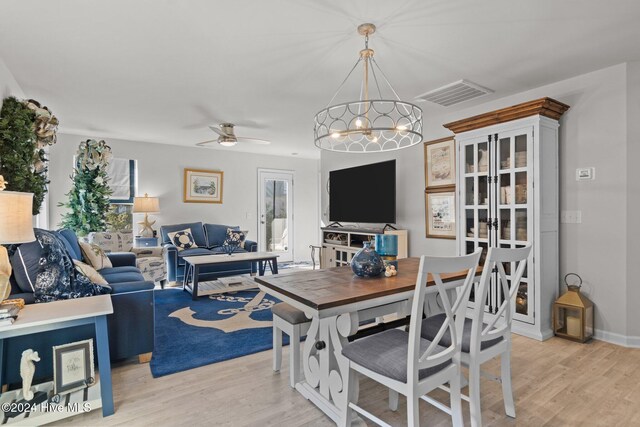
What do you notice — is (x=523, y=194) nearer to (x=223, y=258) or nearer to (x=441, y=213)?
(x=441, y=213)

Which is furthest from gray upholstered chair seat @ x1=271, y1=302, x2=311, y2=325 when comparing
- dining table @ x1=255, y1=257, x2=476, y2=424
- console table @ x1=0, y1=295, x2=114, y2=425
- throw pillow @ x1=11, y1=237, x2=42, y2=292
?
throw pillow @ x1=11, y1=237, x2=42, y2=292

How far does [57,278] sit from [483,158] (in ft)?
12.1

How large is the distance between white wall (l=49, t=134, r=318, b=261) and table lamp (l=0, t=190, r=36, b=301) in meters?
4.27

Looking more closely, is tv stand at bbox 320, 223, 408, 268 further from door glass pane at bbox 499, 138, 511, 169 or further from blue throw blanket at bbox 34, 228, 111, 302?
blue throw blanket at bbox 34, 228, 111, 302

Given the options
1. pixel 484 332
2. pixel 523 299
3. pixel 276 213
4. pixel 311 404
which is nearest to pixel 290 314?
pixel 311 404

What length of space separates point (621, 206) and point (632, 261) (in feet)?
1.52

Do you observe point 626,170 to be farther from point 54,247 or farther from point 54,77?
point 54,77

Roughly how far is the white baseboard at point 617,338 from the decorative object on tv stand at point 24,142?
503 centimetres

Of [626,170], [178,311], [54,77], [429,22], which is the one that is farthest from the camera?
[178,311]

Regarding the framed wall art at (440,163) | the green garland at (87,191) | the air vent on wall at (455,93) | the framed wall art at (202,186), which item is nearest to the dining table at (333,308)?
the air vent on wall at (455,93)

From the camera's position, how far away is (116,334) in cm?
245

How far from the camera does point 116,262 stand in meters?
4.25

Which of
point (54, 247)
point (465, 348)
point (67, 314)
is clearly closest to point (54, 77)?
point (54, 247)

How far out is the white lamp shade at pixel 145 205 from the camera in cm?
561
